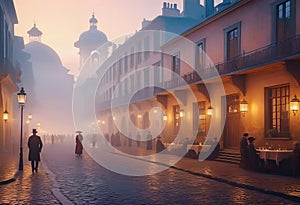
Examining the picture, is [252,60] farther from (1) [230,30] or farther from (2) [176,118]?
(2) [176,118]

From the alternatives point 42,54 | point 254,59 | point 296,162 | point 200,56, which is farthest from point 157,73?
point 42,54

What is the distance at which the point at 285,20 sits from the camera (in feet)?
59.8

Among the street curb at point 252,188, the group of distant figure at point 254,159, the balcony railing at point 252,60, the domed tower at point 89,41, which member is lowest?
the street curb at point 252,188

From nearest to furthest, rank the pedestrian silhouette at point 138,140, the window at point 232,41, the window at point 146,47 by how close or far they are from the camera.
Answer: the window at point 232,41 → the window at point 146,47 → the pedestrian silhouette at point 138,140

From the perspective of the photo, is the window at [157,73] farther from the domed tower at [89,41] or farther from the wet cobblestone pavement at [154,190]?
the domed tower at [89,41]

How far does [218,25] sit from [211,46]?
1.38 m

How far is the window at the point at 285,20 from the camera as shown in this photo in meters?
17.7

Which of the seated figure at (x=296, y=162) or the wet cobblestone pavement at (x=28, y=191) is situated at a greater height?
the seated figure at (x=296, y=162)

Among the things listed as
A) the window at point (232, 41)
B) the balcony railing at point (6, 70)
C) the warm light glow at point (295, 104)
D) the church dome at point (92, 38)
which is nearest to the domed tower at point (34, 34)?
the church dome at point (92, 38)

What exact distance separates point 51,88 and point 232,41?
71766 mm

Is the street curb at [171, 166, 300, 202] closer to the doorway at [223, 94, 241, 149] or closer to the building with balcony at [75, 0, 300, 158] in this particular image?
the building with balcony at [75, 0, 300, 158]

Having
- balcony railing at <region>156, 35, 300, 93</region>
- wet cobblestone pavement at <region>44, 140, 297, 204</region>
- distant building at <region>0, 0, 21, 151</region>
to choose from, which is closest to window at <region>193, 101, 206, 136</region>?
balcony railing at <region>156, 35, 300, 93</region>

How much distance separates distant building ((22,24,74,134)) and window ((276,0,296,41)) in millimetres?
72633

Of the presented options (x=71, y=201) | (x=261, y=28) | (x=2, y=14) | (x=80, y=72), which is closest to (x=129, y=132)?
(x=2, y=14)
